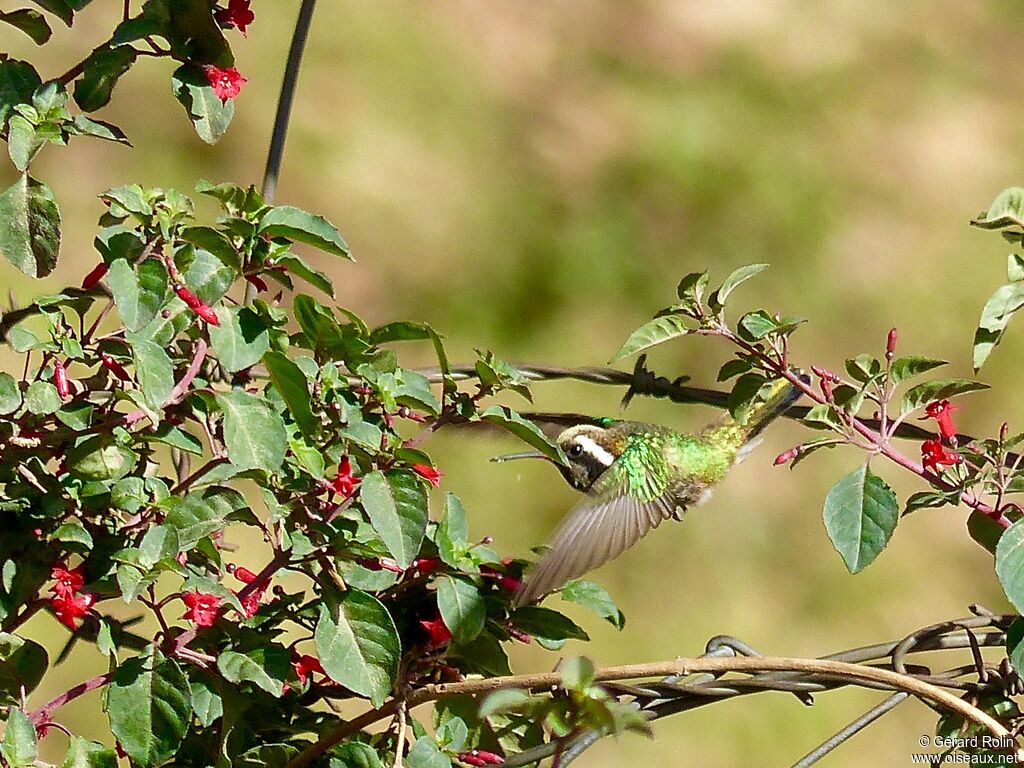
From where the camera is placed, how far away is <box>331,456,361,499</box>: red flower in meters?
0.90

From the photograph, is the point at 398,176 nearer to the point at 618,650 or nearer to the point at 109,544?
the point at 618,650

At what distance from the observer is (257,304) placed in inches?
34.4

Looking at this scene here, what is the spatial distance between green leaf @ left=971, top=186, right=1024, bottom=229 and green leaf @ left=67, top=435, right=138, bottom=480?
66cm

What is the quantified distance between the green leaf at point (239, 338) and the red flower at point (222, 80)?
0.19 m

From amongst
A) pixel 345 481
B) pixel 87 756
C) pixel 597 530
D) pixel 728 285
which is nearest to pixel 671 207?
pixel 597 530

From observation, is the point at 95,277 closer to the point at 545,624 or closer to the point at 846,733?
the point at 545,624

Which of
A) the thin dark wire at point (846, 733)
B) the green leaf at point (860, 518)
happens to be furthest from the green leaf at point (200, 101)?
the thin dark wire at point (846, 733)

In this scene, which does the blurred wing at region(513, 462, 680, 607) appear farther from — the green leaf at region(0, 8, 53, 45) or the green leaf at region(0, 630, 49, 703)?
the green leaf at region(0, 8, 53, 45)

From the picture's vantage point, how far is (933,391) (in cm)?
100

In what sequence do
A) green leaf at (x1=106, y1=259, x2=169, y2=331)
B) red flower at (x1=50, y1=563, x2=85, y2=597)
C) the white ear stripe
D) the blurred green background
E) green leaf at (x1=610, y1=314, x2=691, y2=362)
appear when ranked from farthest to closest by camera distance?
the blurred green background < the white ear stripe < green leaf at (x1=610, y1=314, x2=691, y2=362) < red flower at (x1=50, y1=563, x2=85, y2=597) < green leaf at (x1=106, y1=259, x2=169, y2=331)

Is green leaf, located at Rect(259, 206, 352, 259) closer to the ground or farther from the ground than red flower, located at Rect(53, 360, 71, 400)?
farther from the ground

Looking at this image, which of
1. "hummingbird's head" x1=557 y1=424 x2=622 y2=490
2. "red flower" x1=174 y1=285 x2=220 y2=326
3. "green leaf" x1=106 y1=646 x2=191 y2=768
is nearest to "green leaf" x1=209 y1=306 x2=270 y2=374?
"red flower" x1=174 y1=285 x2=220 y2=326

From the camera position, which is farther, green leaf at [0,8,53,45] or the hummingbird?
the hummingbird

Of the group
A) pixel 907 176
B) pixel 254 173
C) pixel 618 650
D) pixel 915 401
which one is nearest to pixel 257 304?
pixel 915 401
